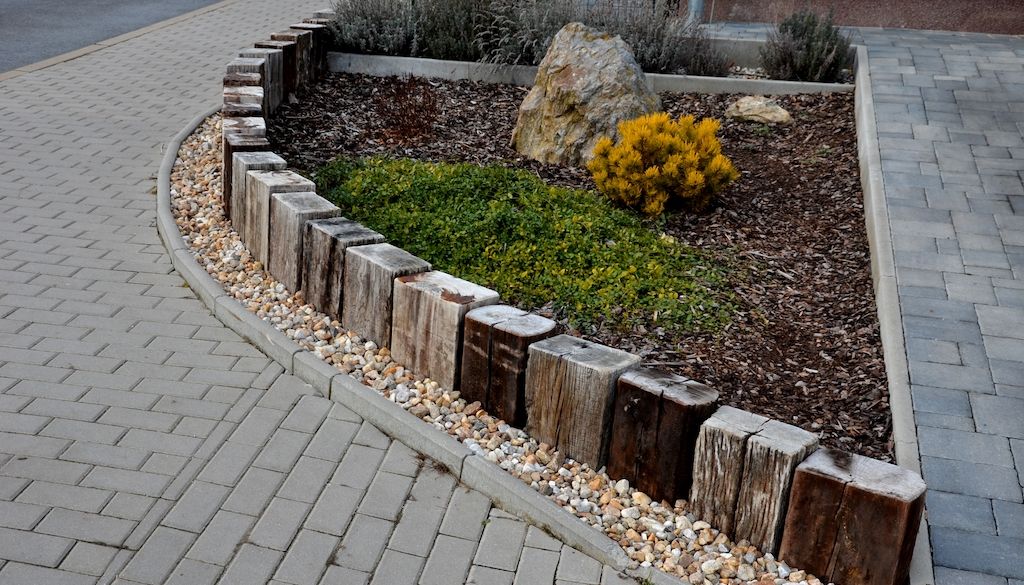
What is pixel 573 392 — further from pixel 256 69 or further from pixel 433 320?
pixel 256 69

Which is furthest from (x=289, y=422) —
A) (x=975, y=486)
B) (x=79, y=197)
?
(x=79, y=197)

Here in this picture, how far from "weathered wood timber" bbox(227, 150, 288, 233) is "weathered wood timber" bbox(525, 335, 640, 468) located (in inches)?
98.2

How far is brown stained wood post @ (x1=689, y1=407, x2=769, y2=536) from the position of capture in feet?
11.4

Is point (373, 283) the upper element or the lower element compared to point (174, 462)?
upper

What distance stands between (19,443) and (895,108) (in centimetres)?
675

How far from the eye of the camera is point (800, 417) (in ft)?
14.5

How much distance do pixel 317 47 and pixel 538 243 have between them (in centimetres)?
473

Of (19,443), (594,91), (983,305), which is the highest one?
(594,91)

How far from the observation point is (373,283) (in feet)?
15.4

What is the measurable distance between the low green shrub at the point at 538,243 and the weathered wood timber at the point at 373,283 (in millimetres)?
771

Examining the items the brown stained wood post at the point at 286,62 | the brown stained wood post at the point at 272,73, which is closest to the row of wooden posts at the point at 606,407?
the brown stained wood post at the point at 272,73

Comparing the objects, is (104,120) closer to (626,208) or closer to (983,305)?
(626,208)

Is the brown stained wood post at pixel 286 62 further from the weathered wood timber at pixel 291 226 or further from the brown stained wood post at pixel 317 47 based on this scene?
the weathered wood timber at pixel 291 226

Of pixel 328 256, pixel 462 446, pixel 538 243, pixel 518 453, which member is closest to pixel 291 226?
pixel 328 256
